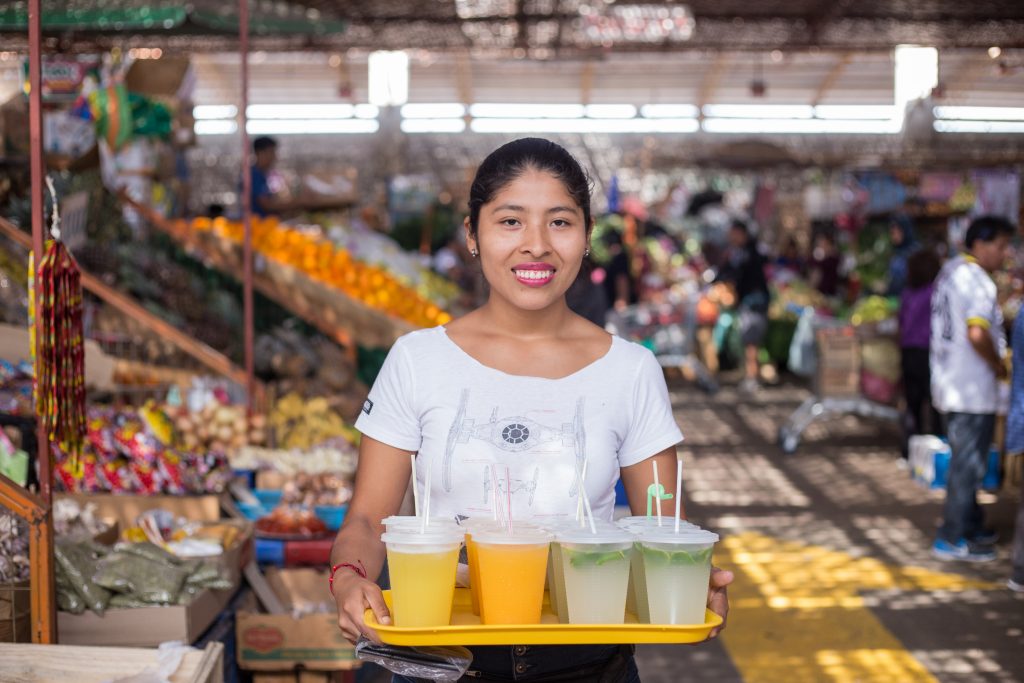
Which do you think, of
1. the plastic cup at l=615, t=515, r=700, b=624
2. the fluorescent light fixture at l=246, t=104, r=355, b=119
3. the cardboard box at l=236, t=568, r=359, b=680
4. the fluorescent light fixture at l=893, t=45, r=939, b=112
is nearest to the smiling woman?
the plastic cup at l=615, t=515, r=700, b=624

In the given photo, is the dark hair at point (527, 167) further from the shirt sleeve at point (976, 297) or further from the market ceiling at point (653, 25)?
the market ceiling at point (653, 25)

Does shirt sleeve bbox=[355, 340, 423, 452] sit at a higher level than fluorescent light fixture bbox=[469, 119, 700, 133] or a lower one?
lower

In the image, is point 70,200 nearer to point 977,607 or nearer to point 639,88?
point 977,607

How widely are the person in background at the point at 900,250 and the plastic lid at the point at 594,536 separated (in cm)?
1032

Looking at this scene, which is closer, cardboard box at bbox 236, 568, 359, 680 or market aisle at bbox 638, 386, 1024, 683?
cardboard box at bbox 236, 568, 359, 680

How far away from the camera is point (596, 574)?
170 centimetres

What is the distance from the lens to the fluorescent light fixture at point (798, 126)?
62.2 feet

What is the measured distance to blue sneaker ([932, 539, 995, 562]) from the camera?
5.98 m

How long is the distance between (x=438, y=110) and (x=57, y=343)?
16.1 m

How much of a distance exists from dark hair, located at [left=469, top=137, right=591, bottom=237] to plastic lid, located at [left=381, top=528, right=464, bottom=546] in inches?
23.7

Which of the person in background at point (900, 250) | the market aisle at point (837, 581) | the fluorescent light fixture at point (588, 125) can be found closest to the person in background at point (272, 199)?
the market aisle at point (837, 581)

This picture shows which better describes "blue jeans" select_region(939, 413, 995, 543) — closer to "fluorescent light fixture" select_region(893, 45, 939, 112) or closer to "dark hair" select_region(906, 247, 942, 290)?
"dark hair" select_region(906, 247, 942, 290)

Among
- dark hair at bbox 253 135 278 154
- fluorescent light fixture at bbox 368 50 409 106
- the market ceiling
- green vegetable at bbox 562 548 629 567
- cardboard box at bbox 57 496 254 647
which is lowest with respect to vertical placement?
cardboard box at bbox 57 496 254 647

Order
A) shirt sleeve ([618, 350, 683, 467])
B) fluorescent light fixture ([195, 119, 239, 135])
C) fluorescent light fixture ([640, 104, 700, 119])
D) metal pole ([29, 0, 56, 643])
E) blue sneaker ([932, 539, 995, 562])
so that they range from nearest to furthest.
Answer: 1. shirt sleeve ([618, 350, 683, 467])
2. metal pole ([29, 0, 56, 643])
3. blue sneaker ([932, 539, 995, 562])
4. fluorescent light fixture ([195, 119, 239, 135])
5. fluorescent light fixture ([640, 104, 700, 119])
